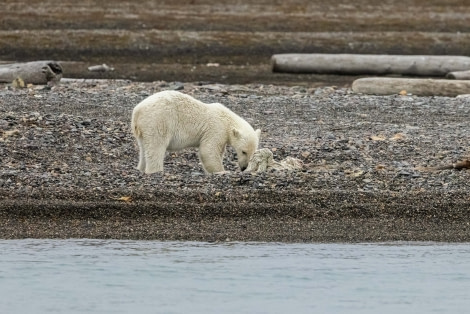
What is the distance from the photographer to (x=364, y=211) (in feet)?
38.1

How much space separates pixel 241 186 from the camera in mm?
12227

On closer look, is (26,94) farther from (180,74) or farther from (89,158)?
(180,74)

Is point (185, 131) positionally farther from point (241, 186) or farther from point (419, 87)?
point (419, 87)

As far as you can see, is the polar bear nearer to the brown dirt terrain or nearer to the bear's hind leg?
the bear's hind leg

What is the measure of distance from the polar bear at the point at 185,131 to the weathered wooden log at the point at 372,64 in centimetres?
1278

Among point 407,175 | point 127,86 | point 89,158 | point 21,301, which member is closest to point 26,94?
point 127,86

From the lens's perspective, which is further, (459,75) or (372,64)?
(372,64)

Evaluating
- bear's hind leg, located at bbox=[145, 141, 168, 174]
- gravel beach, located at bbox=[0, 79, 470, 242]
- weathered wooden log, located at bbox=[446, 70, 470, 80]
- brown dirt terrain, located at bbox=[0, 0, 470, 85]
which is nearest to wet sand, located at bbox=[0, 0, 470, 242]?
gravel beach, located at bbox=[0, 79, 470, 242]

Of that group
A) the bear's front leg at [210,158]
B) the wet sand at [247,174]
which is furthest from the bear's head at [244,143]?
the wet sand at [247,174]

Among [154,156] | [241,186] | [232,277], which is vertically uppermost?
[154,156]

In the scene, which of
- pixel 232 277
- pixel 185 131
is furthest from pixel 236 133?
pixel 232 277

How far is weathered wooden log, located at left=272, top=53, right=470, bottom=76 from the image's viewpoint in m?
25.5

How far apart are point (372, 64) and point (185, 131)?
44.4 ft

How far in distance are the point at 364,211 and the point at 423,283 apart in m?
1.41
